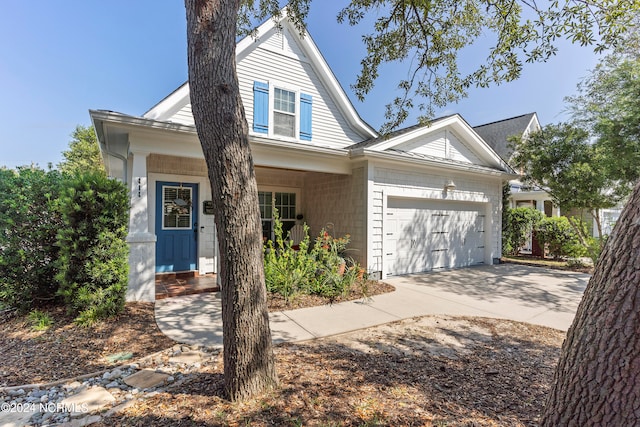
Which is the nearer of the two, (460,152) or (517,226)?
(460,152)

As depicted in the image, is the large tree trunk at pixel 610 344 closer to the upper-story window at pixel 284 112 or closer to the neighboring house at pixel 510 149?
the upper-story window at pixel 284 112

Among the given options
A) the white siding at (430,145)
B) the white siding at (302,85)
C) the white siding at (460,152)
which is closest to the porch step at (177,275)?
the white siding at (302,85)

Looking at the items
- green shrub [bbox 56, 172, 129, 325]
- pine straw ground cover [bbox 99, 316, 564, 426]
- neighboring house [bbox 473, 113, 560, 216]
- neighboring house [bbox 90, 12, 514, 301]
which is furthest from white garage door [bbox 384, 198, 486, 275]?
neighboring house [bbox 473, 113, 560, 216]

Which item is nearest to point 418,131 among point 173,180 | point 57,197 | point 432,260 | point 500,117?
point 432,260

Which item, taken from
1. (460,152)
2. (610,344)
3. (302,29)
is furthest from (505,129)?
(610,344)

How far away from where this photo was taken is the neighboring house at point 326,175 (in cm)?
686

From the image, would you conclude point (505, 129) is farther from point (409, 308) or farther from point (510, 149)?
point (409, 308)

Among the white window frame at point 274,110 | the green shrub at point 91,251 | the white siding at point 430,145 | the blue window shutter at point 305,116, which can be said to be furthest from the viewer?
the blue window shutter at point 305,116

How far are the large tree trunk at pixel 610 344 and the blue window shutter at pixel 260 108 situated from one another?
23.6ft

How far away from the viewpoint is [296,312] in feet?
15.5

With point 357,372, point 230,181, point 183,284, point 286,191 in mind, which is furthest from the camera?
point 286,191

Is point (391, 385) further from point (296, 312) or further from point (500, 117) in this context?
point (500, 117)

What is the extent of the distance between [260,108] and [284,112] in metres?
0.68

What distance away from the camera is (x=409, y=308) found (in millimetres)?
5004
